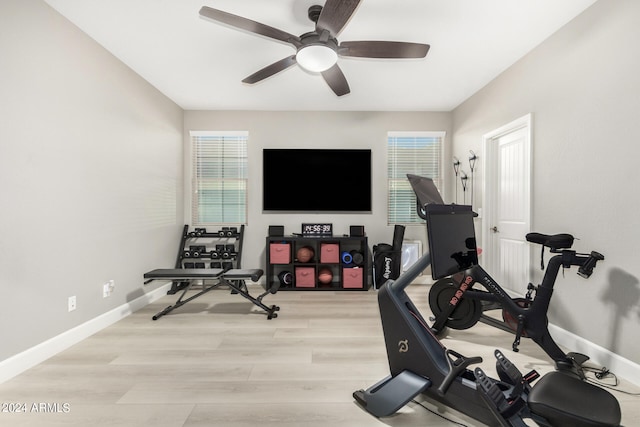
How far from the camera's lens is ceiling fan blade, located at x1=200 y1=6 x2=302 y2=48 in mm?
1910

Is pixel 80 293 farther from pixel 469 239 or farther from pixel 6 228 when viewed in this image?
pixel 469 239

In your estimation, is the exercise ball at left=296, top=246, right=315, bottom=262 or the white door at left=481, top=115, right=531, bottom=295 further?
the exercise ball at left=296, top=246, right=315, bottom=262

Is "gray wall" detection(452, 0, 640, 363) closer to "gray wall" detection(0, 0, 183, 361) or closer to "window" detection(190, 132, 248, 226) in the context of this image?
"window" detection(190, 132, 248, 226)

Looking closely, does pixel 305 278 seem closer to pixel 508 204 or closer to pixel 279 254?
pixel 279 254

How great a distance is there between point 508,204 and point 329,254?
234cm

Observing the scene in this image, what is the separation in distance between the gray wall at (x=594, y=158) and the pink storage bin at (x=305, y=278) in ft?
8.74

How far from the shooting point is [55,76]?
236cm

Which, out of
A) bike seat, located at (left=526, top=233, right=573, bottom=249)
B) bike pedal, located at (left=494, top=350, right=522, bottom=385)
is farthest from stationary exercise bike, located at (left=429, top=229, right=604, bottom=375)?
bike pedal, located at (left=494, top=350, right=522, bottom=385)

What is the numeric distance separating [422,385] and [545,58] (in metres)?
3.06

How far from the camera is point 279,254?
4.27 m

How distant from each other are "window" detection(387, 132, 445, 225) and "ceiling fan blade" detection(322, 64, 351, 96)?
6.13 ft

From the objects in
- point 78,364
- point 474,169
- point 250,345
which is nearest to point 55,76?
point 78,364

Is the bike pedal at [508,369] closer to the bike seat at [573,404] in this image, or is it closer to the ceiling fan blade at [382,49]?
the bike seat at [573,404]

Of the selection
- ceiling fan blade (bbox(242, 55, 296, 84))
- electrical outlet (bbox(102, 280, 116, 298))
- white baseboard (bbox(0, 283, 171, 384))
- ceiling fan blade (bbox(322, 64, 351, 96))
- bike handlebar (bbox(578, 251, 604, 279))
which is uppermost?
ceiling fan blade (bbox(242, 55, 296, 84))
